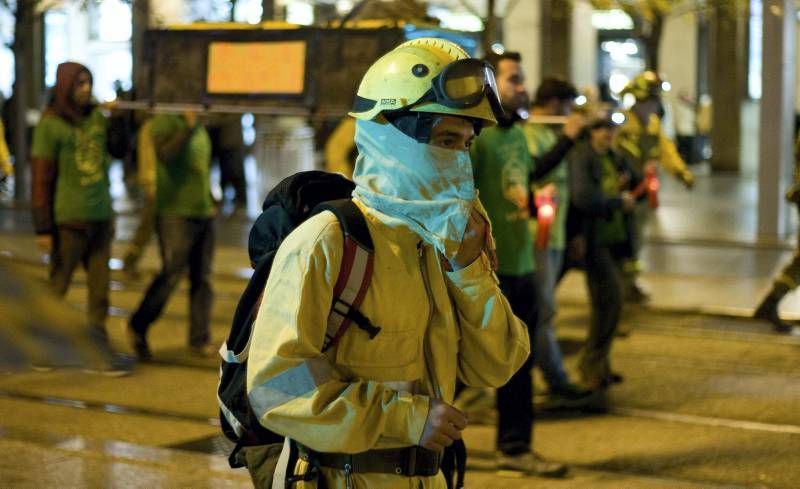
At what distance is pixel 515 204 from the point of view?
261 inches

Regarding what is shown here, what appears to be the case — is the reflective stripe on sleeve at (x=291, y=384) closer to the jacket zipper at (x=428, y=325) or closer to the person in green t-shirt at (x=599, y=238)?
the jacket zipper at (x=428, y=325)

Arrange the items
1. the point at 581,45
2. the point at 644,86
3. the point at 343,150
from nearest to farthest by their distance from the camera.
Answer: the point at 644,86
the point at 343,150
the point at 581,45

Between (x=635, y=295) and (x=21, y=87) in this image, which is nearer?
(x=635, y=295)

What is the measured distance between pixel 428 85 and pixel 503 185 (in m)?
3.56

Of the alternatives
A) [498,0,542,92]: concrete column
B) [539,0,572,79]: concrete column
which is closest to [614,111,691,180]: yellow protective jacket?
[539,0,572,79]: concrete column

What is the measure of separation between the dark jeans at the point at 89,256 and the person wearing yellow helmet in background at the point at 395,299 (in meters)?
5.47

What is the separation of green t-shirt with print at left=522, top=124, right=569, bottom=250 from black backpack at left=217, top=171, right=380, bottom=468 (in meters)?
4.11

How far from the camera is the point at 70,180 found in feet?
27.6

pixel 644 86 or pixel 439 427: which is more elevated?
pixel 644 86

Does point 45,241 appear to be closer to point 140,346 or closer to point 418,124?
point 140,346

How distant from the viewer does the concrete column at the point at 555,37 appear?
23.5m

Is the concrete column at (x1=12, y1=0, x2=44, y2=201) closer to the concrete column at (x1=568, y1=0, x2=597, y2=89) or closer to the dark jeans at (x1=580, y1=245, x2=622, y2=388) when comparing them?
the concrete column at (x1=568, y1=0, x2=597, y2=89)

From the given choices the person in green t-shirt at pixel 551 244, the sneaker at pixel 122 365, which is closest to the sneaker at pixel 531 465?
the person in green t-shirt at pixel 551 244

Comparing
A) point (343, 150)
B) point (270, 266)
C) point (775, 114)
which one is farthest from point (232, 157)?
point (270, 266)
